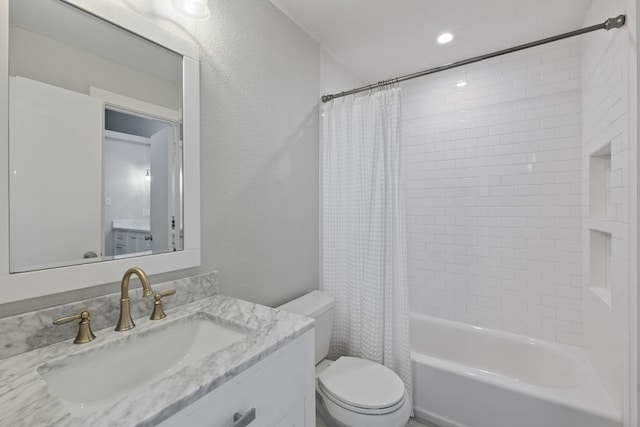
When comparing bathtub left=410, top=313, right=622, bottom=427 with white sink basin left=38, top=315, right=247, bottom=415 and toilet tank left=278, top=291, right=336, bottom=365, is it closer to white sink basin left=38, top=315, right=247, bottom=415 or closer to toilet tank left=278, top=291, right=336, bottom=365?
toilet tank left=278, top=291, right=336, bottom=365

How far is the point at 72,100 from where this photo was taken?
974 mm

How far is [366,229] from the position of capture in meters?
1.85

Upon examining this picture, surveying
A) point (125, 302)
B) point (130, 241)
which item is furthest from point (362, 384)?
point (130, 241)

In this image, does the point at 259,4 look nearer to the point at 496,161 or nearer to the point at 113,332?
the point at 113,332

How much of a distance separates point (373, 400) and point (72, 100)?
5.57ft

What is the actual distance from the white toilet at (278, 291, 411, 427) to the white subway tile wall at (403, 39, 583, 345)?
121 centimetres

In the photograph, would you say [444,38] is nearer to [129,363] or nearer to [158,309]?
[158,309]

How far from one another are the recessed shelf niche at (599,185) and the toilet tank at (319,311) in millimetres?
1720

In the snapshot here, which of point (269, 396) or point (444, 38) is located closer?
point (269, 396)

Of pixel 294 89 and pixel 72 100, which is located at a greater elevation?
pixel 294 89

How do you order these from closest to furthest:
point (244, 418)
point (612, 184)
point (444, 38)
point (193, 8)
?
point (244, 418) < point (193, 8) < point (612, 184) < point (444, 38)

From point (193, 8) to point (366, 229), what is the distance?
142 centimetres

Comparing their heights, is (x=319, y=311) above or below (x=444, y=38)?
below

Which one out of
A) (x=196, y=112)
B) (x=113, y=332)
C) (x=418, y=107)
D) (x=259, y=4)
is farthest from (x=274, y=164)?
(x=418, y=107)
